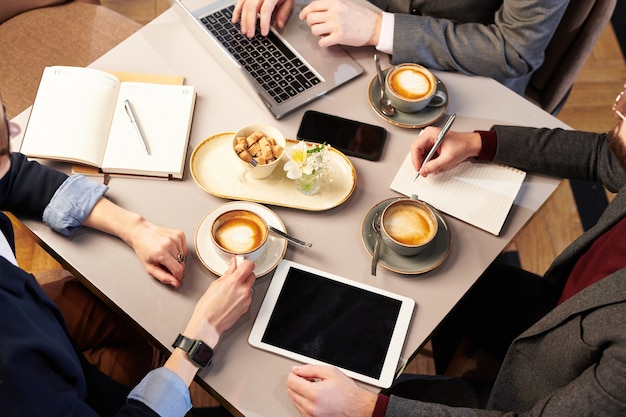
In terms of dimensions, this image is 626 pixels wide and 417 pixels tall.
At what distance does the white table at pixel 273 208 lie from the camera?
44.7 inches

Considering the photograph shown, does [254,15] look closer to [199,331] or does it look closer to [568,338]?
[199,331]

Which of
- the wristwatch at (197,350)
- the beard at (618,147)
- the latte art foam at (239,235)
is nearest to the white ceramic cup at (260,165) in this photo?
the latte art foam at (239,235)

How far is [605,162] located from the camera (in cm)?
131

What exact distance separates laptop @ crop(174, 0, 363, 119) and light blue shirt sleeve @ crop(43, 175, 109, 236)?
18.0 inches

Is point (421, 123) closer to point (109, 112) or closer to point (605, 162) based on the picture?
point (605, 162)

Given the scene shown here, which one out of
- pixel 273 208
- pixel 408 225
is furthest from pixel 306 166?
pixel 408 225

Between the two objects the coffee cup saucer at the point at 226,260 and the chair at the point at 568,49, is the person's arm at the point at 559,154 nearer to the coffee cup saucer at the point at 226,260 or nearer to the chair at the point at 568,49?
the chair at the point at 568,49

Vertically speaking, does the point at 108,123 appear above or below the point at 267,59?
below

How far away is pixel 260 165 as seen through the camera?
127 cm

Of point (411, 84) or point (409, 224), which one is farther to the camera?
point (411, 84)

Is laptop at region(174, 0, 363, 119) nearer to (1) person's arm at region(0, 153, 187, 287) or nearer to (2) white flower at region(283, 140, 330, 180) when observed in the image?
(2) white flower at region(283, 140, 330, 180)

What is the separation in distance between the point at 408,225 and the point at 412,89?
0.37 metres

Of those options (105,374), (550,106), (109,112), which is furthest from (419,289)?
(550,106)

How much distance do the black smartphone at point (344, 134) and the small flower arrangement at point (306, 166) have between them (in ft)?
0.22
